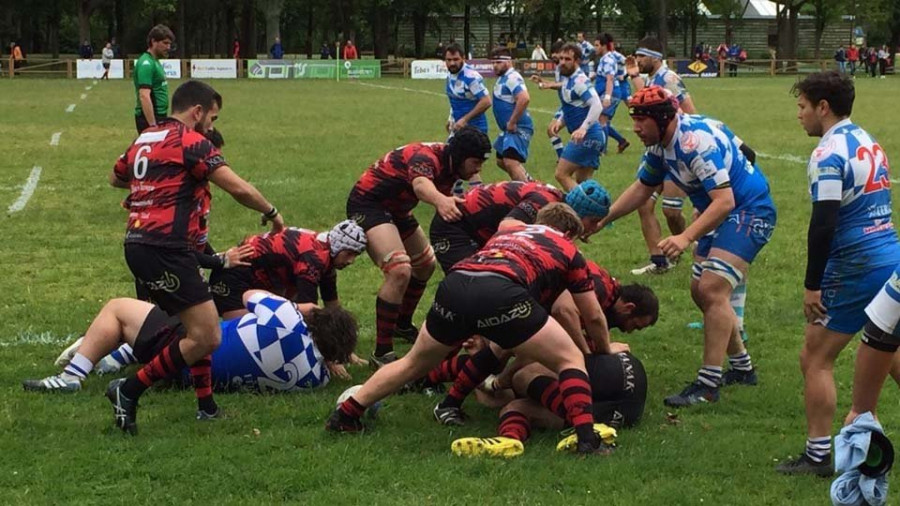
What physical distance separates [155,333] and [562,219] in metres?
2.43

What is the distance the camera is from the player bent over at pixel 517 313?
499cm

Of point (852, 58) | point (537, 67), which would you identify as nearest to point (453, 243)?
point (537, 67)

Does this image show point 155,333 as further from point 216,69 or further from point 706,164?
point 216,69

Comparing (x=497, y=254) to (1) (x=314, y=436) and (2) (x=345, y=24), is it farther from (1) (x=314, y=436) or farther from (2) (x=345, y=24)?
(2) (x=345, y=24)

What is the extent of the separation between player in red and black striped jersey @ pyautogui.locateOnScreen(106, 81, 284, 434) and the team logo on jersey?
137 centimetres

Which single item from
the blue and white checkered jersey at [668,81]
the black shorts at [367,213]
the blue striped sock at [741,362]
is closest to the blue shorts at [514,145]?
the blue and white checkered jersey at [668,81]

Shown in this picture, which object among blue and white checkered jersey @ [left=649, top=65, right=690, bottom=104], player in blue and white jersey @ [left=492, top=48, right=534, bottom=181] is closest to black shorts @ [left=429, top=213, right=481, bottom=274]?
blue and white checkered jersey @ [left=649, top=65, right=690, bottom=104]

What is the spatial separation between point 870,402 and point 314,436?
2651mm

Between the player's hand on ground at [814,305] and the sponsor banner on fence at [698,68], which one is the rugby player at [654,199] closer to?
the player's hand on ground at [814,305]

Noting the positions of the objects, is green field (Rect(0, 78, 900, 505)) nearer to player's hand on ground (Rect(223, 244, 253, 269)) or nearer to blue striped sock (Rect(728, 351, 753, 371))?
blue striped sock (Rect(728, 351, 753, 371))

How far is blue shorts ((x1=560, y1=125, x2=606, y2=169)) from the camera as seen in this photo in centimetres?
1170

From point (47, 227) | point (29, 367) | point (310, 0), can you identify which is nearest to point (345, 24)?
point (310, 0)

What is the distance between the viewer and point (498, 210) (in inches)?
261

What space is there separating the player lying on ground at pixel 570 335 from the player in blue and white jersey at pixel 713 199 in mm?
337
